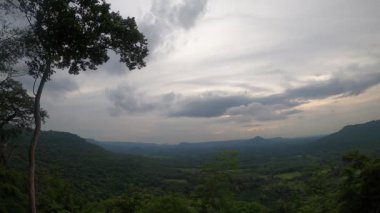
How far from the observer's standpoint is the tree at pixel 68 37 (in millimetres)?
12539

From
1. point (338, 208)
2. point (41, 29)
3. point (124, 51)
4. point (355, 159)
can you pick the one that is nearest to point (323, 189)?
point (355, 159)

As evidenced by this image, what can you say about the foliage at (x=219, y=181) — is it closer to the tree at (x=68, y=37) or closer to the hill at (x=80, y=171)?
the tree at (x=68, y=37)

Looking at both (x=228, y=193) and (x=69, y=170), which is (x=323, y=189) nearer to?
(x=228, y=193)

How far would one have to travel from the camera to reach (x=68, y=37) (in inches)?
504

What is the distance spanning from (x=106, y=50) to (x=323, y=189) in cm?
1710

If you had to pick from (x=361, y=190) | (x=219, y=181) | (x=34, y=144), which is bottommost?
(x=361, y=190)

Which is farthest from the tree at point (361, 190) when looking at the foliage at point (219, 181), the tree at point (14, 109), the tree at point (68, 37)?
the tree at point (14, 109)

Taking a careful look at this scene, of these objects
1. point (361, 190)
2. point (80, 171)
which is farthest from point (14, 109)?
point (80, 171)

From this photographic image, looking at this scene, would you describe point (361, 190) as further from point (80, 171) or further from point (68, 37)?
point (80, 171)

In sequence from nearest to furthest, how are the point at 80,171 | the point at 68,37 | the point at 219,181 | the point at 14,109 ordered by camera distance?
the point at 68,37, the point at 219,181, the point at 14,109, the point at 80,171

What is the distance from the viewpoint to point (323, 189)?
955 inches

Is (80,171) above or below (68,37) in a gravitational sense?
below

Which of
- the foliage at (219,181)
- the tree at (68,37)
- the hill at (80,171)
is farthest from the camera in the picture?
the hill at (80,171)

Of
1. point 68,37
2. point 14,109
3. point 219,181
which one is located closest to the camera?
point 68,37
